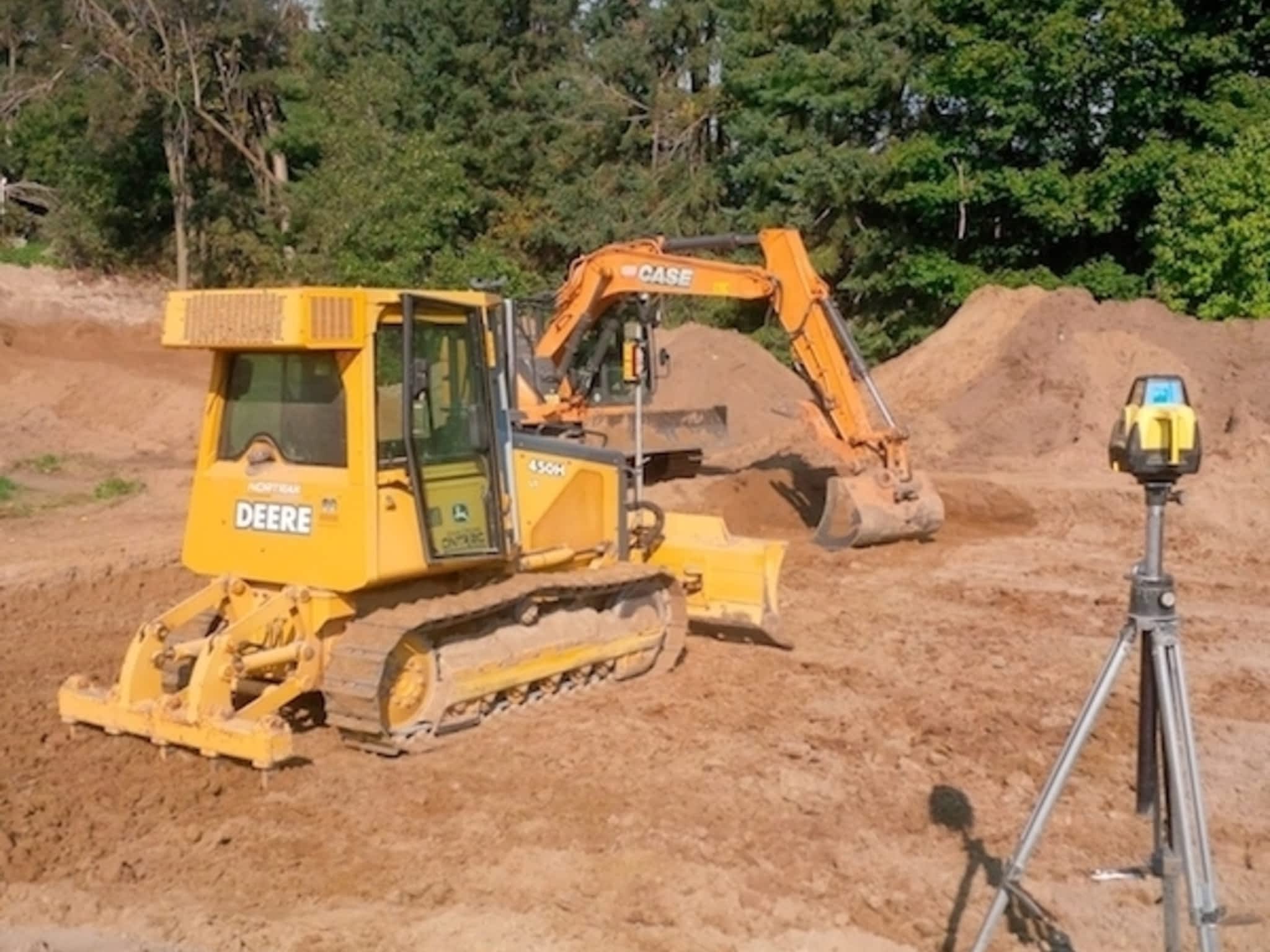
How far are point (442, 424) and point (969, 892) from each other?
3620mm

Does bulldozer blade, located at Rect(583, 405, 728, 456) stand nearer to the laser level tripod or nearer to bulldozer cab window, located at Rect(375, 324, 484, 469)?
bulldozer cab window, located at Rect(375, 324, 484, 469)

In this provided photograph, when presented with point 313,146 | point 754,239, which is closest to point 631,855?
point 754,239

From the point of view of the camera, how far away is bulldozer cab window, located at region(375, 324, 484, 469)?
25.0ft

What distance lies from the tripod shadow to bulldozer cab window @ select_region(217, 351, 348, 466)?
3.36m

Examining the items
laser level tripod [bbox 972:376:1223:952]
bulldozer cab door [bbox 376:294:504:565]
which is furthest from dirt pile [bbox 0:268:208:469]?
laser level tripod [bbox 972:376:1223:952]

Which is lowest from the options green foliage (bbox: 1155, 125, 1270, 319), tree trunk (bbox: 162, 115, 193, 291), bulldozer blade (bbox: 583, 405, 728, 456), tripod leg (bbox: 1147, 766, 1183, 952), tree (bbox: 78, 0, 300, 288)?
tripod leg (bbox: 1147, 766, 1183, 952)

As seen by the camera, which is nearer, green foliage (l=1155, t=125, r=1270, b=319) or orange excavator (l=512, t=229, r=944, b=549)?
orange excavator (l=512, t=229, r=944, b=549)

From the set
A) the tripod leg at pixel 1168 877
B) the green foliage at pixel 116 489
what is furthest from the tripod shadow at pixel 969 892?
the green foliage at pixel 116 489

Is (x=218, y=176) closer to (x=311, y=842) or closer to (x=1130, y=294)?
(x=1130, y=294)

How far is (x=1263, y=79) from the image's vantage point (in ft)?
85.3

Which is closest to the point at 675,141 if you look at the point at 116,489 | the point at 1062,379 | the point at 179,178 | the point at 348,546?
the point at 179,178

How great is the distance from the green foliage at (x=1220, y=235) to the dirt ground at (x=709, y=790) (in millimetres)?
8800

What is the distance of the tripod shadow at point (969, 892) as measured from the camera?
546 centimetres

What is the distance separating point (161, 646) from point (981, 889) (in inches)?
162
